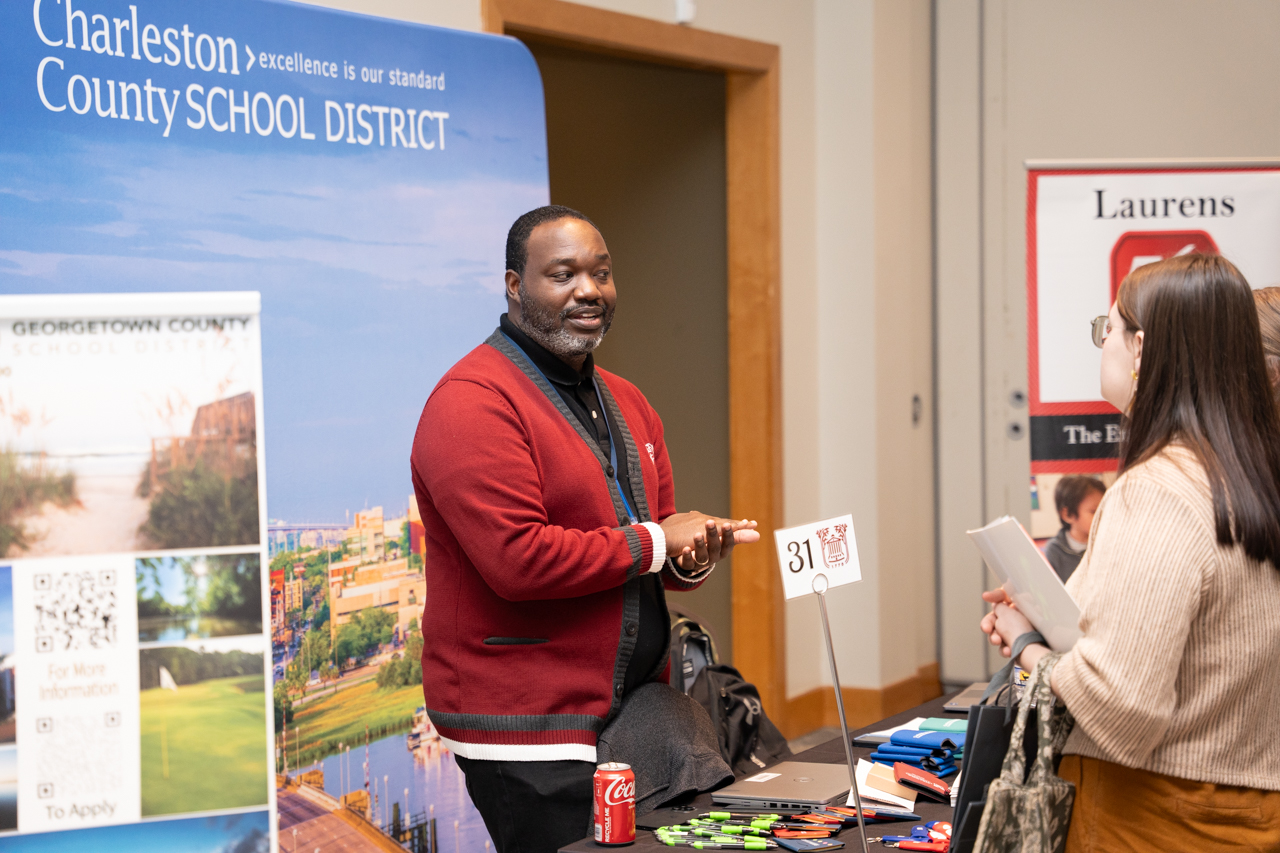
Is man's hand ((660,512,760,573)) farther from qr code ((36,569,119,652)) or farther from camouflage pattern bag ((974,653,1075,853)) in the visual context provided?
qr code ((36,569,119,652))

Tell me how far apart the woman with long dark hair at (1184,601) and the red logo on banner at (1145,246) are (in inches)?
84.2

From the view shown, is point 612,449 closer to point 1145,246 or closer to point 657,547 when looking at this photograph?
point 657,547

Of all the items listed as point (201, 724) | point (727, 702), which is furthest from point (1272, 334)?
point (201, 724)

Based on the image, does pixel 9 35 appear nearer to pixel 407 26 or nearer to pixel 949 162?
pixel 407 26

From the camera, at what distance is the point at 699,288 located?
4922 mm

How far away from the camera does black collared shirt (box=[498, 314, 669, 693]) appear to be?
2027 mm

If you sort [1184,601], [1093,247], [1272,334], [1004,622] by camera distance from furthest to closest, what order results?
[1093,247] → [1272,334] → [1004,622] → [1184,601]

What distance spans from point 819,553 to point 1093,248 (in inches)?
87.0

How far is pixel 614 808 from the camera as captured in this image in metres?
1.64

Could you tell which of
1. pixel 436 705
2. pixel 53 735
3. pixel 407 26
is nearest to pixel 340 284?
pixel 407 26

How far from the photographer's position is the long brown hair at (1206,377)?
4.47 ft

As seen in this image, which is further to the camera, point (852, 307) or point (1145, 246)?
point (852, 307)

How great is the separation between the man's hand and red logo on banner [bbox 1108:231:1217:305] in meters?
1.93

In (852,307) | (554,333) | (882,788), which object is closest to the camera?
(882,788)
